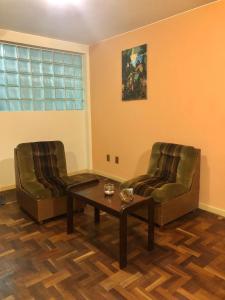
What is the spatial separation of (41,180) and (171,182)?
1.51m

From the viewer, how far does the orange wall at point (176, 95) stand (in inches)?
109

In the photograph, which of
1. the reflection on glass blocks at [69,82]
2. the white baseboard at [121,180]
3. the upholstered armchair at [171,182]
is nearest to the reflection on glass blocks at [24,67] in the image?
the reflection on glass blocks at [69,82]

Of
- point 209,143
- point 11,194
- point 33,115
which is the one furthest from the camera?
point 33,115

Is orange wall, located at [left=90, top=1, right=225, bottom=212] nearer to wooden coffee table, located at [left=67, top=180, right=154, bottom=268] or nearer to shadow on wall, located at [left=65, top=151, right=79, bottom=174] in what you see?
shadow on wall, located at [left=65, top=151, right=79, bottom=174]

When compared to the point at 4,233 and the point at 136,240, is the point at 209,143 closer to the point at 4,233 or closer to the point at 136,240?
the point at 136,240

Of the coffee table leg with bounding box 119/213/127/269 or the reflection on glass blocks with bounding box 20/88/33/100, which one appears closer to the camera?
the coffee table leg with bounding box 119/213/127/269

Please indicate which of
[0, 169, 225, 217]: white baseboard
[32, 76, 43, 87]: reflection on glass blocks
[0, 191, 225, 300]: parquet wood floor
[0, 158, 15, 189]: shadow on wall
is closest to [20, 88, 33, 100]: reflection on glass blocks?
[32, 76, 43, 87]: reflection on glass blocks

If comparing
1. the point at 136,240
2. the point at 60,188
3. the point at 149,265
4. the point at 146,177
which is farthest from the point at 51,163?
the point at 149,265

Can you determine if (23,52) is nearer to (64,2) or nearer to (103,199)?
(64,2)

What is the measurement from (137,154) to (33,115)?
5.62ft

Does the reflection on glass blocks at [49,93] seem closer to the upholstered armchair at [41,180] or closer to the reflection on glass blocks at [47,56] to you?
the reflection on glass blocks at [47,56]

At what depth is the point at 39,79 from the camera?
395 cm

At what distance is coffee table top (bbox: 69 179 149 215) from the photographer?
198 centimetres

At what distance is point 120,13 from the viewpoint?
2914 mm
